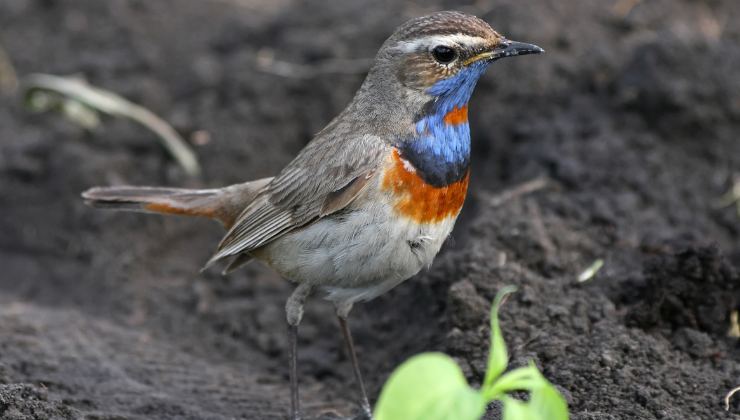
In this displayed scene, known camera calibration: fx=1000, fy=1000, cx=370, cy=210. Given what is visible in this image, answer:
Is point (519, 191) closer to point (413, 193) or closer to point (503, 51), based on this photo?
point (503, 51)

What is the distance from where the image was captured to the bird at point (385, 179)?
16.3ft

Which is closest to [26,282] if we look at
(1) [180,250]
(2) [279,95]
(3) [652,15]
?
(1) [180,250]

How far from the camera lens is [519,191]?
6754 mm

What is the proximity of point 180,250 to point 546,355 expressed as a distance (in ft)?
12.0

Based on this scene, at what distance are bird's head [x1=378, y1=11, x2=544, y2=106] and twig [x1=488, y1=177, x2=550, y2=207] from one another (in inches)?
57.8

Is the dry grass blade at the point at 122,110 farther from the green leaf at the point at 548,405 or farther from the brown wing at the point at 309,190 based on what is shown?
the green leaf at the point at 548,405

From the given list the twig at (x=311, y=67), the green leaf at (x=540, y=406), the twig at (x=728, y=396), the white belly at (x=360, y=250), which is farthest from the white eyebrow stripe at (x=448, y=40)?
the twig at (x=311, y=67)

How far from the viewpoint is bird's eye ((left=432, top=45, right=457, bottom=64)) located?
16.8 ft

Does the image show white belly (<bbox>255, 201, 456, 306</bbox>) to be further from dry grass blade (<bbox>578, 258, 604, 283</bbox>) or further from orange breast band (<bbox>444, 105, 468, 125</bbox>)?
dry grass blade (<bbox>578, 258, 604, 283</bbox>)

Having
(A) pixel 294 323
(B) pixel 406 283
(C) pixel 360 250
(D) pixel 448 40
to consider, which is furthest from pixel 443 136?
(B) pixel 406 283

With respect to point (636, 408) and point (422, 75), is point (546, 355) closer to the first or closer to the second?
point (636, 408)

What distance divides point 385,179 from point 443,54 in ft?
2.45

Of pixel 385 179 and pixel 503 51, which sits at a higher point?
pixel 503 51

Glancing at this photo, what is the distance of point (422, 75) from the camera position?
17.1ft
